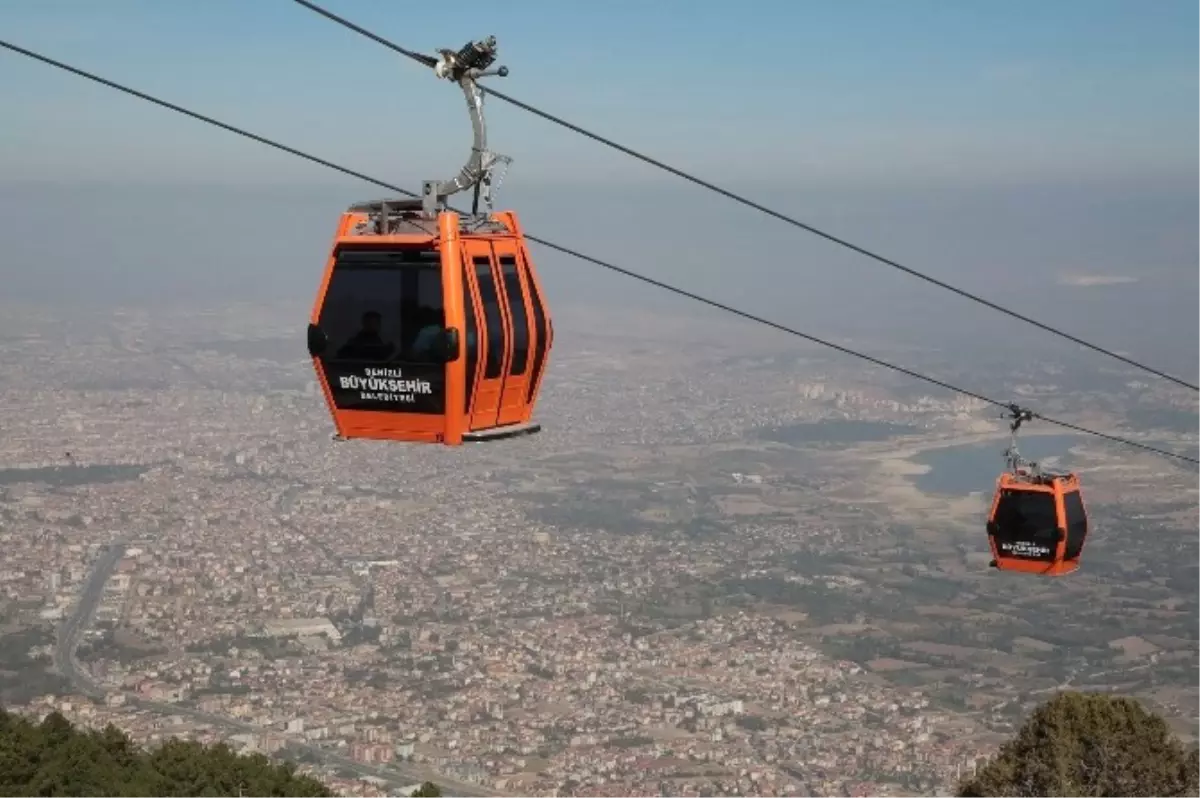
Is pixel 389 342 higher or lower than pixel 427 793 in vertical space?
higher

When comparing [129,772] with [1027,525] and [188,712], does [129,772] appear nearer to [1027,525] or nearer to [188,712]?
[1027,525]

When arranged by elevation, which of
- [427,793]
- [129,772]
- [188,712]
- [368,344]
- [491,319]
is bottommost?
[188,712]

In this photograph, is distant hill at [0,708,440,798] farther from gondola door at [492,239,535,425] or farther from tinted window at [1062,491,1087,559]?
gondola door at [492,239,535,425]

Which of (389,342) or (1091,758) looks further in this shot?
(1091,758)

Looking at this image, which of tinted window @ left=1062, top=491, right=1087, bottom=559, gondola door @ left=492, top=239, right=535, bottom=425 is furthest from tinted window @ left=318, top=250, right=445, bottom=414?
tinted window @ left=1062, top=491, right=1087, bottom=559

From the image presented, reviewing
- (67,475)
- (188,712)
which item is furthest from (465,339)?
(67,475)

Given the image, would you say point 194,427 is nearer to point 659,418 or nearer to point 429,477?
point 429,477

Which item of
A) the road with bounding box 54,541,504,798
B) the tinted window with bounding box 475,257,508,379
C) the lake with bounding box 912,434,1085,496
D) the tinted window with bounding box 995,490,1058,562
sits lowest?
the road with bounding box 54,541,504,798

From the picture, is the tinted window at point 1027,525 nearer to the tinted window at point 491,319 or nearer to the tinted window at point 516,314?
the tinted window at point 516,314
